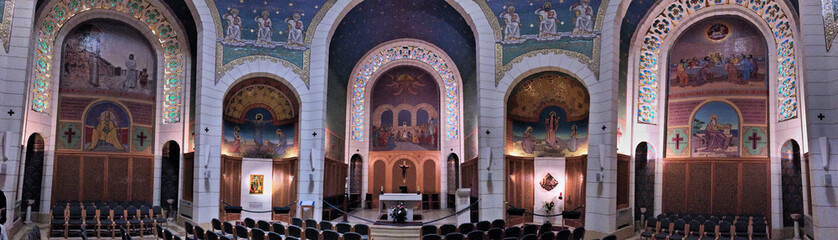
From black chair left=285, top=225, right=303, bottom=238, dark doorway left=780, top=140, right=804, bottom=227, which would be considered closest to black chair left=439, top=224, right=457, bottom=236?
black chair left=285, top=225, right=303, bottom=238

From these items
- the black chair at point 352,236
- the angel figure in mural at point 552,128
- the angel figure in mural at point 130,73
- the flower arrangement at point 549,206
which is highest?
the angel figure in mural at point 130,73

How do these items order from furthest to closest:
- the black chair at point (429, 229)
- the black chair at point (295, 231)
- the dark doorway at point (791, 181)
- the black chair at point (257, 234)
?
1. the dark doorway at point (791, 181)
2. the black chair at point (429, 229)
3. the black chair at point (295, 231)
4. the black chair at point (257, 234)

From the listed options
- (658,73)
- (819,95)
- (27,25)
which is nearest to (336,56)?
(27,25)

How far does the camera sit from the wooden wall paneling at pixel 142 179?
18250mm

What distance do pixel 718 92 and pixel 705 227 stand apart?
14.0ft

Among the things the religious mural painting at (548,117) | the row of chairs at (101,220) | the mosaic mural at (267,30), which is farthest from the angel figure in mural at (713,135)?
the row of chairs at (101,220)

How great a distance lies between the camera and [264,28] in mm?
17562

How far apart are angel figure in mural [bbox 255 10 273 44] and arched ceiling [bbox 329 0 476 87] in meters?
2.35

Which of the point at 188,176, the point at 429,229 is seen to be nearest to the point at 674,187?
the point at 429,229

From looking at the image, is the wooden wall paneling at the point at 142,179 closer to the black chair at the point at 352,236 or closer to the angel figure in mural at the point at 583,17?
the black chair at the point at 352,236

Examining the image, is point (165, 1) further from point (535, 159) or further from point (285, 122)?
point (535, 159)

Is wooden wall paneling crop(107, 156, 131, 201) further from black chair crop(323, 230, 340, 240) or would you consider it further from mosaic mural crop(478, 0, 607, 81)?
mosaic mural crop(478, 0, 607, 81)

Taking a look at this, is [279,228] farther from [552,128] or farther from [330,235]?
[552,128]

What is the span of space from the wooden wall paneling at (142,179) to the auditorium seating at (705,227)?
15375 mm
